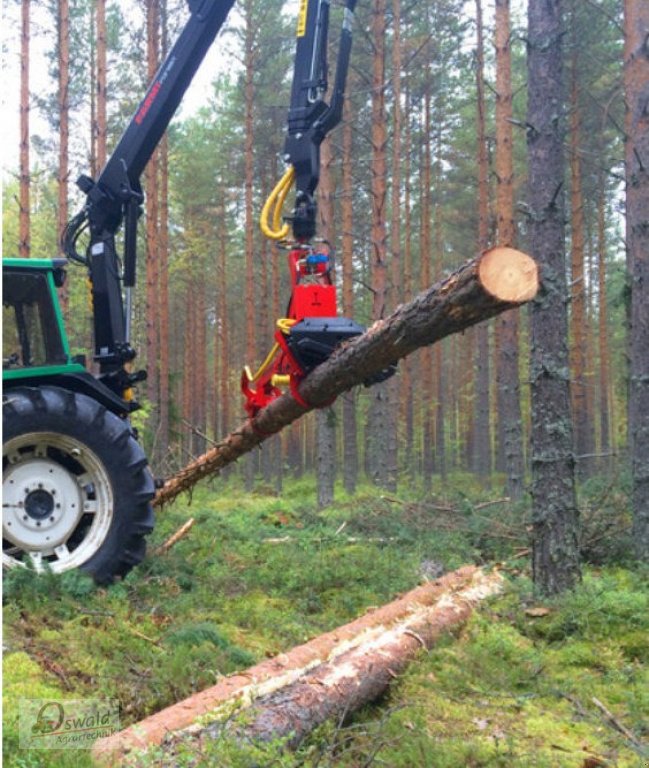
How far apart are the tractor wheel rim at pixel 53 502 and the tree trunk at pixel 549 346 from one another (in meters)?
3.56

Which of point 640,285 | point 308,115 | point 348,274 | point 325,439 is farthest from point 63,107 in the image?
point 640,285

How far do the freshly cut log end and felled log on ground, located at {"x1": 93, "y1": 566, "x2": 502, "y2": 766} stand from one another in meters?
2.36

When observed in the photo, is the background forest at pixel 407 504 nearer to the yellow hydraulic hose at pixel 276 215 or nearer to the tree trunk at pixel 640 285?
the tree trunk at pixel 640 285

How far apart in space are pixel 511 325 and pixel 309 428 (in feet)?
87.0

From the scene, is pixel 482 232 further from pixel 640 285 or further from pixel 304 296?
pixel 304 296

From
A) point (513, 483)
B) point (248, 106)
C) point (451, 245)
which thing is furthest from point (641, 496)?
point (451, 245)

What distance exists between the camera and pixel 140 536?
6.05m

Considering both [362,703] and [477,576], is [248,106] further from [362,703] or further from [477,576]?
[362,703]

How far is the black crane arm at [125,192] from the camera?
7.06m

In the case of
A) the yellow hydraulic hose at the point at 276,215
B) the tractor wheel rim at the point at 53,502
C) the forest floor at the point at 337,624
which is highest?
the yellow hydraulic hose at the point at 276,215

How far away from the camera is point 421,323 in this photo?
513 centimetres

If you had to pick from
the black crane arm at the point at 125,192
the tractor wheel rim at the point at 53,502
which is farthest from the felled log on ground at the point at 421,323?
the tractor wheel rim at the point at 53,502

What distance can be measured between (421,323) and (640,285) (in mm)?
4880

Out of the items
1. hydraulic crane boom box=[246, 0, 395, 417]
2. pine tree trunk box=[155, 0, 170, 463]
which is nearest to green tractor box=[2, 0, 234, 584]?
hydraulic crane boom box=[246, 0, 395, 417]
